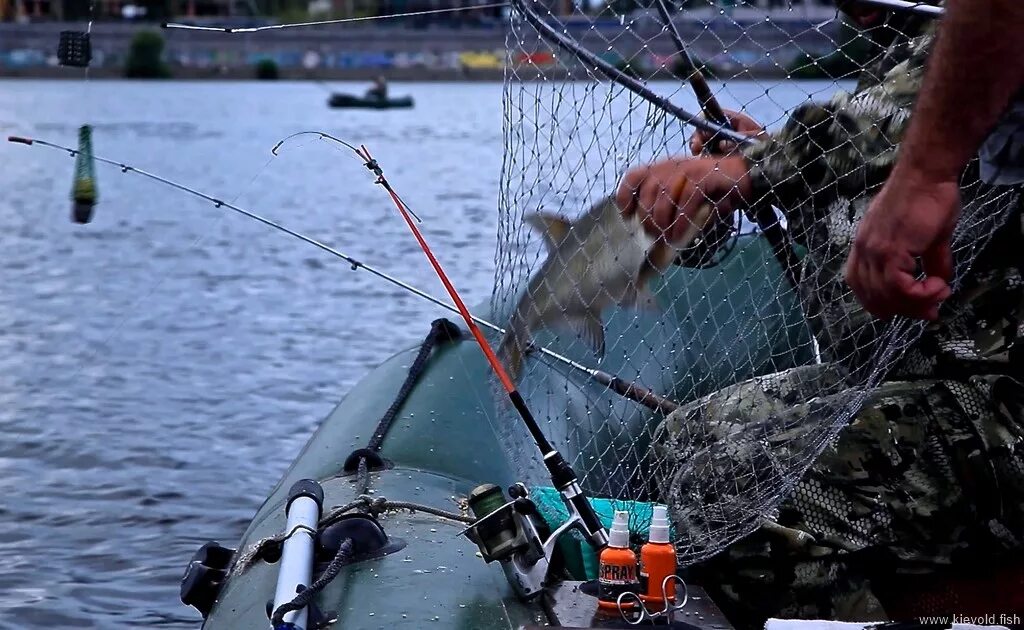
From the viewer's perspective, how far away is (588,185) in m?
3.34

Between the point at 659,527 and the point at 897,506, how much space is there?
478 mm

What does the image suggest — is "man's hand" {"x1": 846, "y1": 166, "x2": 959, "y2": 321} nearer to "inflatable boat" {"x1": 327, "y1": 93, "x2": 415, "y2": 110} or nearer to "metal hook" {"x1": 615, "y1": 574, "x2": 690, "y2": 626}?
"metal hook" {"x1": 615, "y1": 574, "x2": 690, "y2": 626}

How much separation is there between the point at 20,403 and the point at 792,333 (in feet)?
24.3

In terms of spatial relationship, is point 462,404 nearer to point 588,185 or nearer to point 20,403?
point 588,185

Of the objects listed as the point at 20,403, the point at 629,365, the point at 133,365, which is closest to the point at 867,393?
the point at 629,365

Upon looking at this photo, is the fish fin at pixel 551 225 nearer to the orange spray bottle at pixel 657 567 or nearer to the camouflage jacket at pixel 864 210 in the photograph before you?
the camouflage jacket at pixel 864 210

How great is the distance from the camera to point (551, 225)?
10.9 ft

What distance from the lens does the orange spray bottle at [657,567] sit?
2.84 m

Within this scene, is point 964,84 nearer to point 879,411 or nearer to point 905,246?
point 905,246

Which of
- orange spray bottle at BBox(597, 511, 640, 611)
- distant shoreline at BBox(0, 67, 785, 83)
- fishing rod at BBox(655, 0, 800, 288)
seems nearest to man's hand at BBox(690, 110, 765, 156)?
fishing rod at BBox(655, 0, 800, 288)

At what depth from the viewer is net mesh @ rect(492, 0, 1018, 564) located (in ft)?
10.1

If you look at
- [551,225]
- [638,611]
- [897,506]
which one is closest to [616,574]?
[638,611]

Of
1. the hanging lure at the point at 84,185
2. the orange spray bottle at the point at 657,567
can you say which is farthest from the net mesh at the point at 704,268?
the hanging lure at the point at 84,185

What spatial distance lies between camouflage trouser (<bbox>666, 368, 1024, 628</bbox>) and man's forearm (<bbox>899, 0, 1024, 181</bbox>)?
0.83 m
